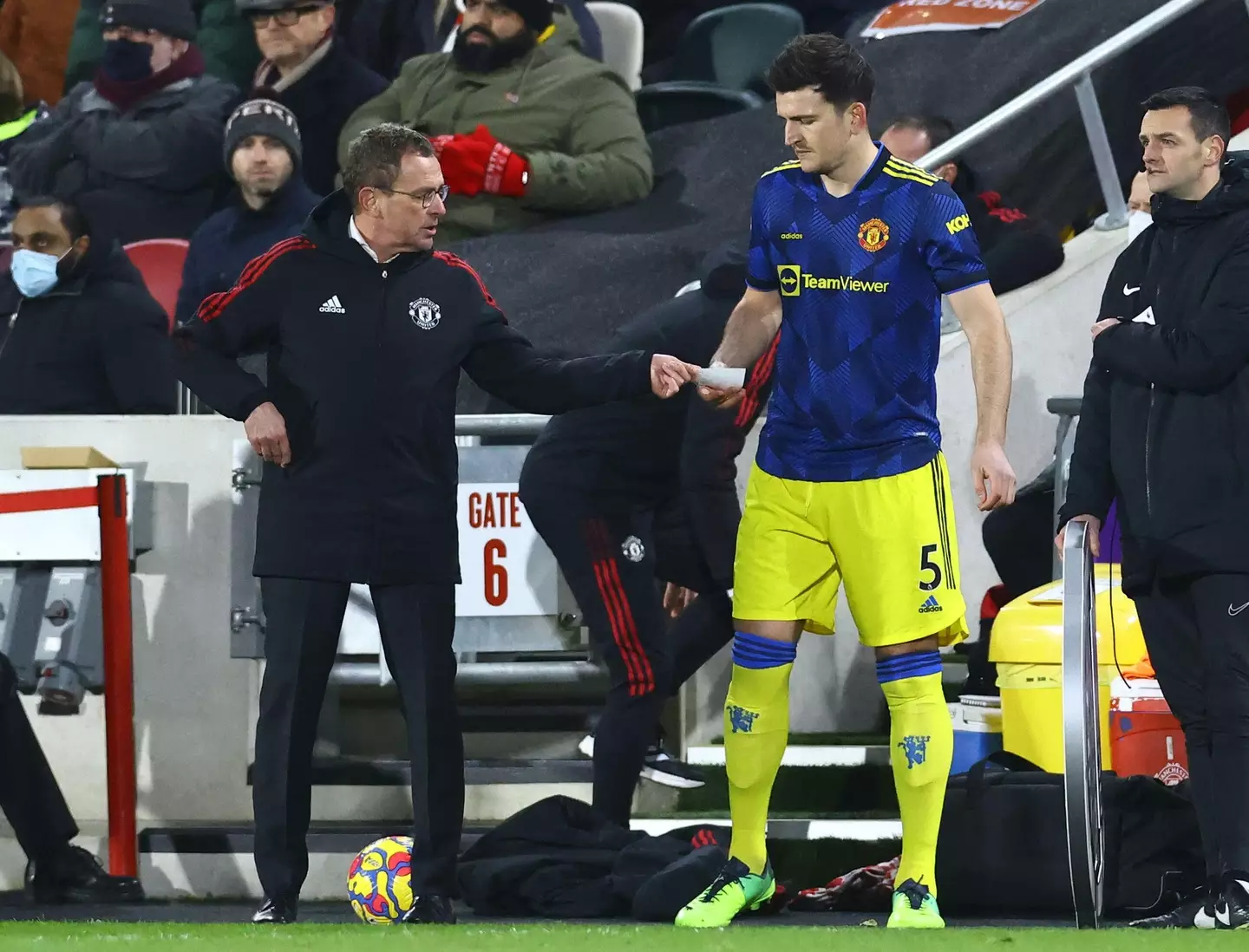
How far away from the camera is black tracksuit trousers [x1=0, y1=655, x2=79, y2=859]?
6098mm

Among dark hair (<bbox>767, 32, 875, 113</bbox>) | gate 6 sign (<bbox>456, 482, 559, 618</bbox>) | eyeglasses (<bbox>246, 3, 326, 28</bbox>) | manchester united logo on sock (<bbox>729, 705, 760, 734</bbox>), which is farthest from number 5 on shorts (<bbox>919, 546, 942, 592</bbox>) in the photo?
eyeglasses (<bbox>246, 3, 326, 28</bbox>)

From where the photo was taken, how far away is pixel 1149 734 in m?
5.62

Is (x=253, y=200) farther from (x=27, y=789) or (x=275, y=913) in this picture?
(x=275, y=913)

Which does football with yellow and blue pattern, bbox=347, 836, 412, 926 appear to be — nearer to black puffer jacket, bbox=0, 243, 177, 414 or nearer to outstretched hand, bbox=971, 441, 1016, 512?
outstretched hand, bbox=971, 441, 1016, 512

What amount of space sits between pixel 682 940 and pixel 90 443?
11.0 ft

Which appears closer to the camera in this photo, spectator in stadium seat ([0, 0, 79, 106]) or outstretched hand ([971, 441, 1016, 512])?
outstretched hand ([971, 441, 1016, 512])

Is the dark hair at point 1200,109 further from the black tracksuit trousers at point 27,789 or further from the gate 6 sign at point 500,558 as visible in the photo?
the black tracksuit trousers at point 27,789

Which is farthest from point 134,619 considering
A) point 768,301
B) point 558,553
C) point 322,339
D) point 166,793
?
point 768,301

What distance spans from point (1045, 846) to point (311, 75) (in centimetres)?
493

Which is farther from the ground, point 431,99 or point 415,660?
point 431,99

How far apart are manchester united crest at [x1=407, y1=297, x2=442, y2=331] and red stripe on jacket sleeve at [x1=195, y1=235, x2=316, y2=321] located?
0.31 meters

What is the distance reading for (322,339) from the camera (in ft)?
17.1

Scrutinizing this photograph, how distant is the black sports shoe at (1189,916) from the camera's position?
4.79m

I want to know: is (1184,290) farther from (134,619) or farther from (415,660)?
(134,619)
